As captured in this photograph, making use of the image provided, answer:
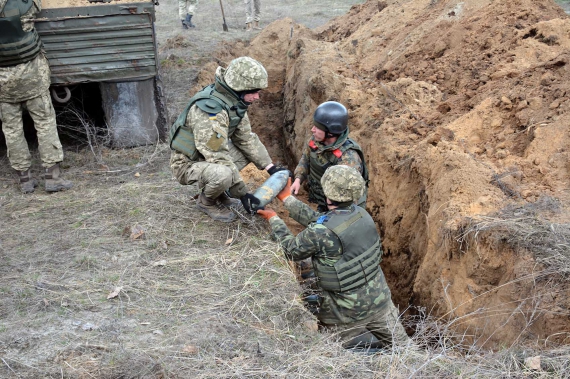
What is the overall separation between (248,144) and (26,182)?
265cm

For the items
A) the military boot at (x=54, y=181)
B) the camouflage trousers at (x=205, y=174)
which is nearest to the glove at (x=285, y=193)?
the camouflage trousers at (x=205, y=174)

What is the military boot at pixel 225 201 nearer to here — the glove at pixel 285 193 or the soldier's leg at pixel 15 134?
the glove at pixel 285 193

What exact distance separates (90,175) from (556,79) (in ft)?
17.7

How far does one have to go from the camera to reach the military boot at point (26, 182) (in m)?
6.39

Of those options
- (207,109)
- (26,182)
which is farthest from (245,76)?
(26,182)

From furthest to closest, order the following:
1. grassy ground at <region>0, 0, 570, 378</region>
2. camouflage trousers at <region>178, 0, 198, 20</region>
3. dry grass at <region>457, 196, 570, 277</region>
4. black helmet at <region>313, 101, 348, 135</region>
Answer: camouflage trousers at <region>178, 0, 198, 20</region> → black helmet at <region>313, 101, 348, 135</region> → dry grass at <region>457, 196, 570, 277</region> → grassy ground at <region>0, 0, 570, 378</region>

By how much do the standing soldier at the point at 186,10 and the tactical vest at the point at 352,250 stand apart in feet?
38.3

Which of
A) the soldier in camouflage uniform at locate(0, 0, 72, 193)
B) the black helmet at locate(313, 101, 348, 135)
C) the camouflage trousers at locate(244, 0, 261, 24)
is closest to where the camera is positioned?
the black helmet at locate(313, 101, 348, 135)

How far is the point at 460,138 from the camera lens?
595 cm

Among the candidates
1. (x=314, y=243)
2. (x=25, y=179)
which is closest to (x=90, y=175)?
(x=25, y=179)

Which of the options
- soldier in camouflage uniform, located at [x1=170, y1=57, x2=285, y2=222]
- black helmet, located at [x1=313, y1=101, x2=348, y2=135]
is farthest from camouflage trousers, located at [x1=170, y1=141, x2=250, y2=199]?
black helmet, located at [x1=313, y1=101, x2=348, y2=135]

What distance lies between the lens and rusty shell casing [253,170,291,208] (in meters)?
5.16

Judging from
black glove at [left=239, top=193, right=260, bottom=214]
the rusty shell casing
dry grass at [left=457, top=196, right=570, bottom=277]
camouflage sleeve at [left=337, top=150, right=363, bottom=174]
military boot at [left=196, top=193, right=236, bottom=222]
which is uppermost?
camouflage sleeve at [left=337, top=150, right=363, bottom=174]

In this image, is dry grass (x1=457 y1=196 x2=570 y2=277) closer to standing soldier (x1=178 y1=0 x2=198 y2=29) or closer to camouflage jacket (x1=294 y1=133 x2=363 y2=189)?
camouflage jacket (x1=294 y1=133 x2=363 y2=189)
